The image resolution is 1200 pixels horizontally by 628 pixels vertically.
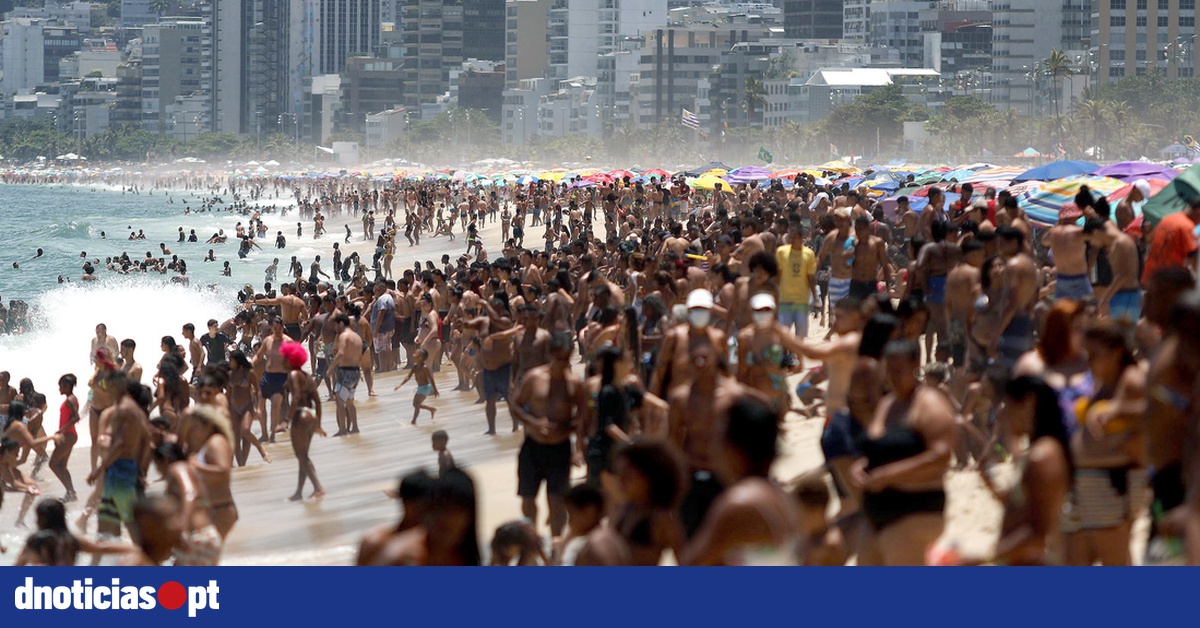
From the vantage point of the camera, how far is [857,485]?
5.62 metres

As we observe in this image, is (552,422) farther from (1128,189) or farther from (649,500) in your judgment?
(1128,189)

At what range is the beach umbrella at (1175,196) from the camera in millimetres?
10742

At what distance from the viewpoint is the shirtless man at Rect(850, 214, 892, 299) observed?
11.5 m

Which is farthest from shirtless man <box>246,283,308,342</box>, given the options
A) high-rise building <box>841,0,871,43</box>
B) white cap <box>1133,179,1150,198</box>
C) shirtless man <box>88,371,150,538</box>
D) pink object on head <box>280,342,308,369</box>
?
high-rise building <box>841,0,871,43</box>

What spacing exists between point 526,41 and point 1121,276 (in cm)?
15491

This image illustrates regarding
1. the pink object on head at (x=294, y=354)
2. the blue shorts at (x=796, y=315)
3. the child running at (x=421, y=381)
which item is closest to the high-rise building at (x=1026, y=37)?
the child running at (x=421, y=381)

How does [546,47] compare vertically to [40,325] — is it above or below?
above

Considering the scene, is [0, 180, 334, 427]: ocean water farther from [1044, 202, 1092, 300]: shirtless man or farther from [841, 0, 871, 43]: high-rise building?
[841, 0, 871, 43]: high-rise building

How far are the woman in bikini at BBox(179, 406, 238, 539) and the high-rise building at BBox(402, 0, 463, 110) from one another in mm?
166317

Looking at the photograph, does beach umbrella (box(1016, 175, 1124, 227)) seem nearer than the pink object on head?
No

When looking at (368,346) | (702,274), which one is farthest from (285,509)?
(368,346)

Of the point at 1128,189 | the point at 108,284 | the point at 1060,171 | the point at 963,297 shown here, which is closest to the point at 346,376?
the point at 963,297

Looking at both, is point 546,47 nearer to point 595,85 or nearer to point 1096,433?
point 595,85

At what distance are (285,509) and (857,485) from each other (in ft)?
19.4
